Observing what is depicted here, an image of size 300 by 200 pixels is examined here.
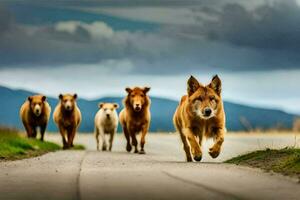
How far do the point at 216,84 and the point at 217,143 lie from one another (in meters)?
1.07

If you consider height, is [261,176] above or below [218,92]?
below

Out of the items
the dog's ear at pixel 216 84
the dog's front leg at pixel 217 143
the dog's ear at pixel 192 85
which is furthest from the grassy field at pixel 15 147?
the dog's ear at pixel 216 84

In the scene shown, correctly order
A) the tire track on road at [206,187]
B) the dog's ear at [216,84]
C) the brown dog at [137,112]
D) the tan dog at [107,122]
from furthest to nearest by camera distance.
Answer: the tan dog at [107,122] < the brown dog at [137,112] < the dog's ear at [216,84] < the tire track on road at [206,187]

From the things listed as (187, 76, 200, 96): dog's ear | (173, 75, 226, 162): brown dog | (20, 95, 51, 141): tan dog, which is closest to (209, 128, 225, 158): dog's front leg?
(173, 75, 226, 162): brown dog

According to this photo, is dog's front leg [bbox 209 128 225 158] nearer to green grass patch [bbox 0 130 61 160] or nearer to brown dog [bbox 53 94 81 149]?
green grass patch [bbox 0 130 61 160]

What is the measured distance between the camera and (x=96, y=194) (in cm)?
901

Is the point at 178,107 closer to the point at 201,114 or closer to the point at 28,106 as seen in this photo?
the point at 201,114

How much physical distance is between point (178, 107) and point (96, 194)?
28.8 ft

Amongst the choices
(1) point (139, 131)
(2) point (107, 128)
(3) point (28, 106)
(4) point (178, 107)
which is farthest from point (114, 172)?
(3) point (28, 106)

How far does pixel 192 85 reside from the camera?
15.2 metres

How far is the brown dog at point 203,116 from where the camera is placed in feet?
49.0

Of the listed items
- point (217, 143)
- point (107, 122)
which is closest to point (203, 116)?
point (217, 143)

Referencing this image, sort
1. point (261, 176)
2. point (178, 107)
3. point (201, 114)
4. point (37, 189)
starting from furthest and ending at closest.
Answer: point (178, 107) < point (201, 114) < point (261, 176) < point (37, 189)

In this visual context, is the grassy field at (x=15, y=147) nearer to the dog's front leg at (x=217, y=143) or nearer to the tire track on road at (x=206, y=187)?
the dog's front leg at (x=217, y=143)
